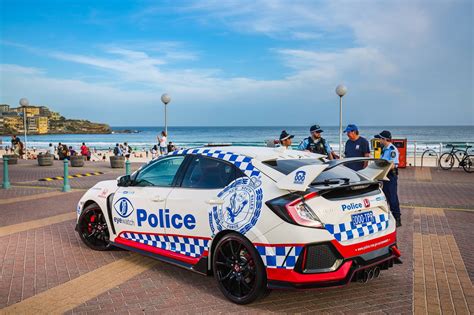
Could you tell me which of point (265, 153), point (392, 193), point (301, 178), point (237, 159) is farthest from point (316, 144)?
point (301, 178)

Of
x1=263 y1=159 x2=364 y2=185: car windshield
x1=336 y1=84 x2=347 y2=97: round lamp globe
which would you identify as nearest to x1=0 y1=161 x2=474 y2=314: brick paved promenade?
x1=263 y1=159 x2=364 y2=185: car windshield

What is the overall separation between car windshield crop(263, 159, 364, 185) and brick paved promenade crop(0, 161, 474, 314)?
3.89 ft

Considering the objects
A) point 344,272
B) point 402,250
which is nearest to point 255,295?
point 344,272

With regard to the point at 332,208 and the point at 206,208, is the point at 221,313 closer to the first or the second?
the point at 206,208

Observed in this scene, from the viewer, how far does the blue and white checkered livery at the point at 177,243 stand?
436 centimetres

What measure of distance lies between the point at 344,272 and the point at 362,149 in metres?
4.34

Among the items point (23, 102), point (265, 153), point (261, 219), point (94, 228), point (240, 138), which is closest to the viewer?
point (261, 219)

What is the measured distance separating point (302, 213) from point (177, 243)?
1606mm

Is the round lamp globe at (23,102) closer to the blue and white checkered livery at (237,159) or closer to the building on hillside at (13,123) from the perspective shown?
the blue and white checkered livery at (237,159)

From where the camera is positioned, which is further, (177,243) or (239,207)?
(177,243)

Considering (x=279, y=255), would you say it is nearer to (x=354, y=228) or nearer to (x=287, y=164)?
(x=354, y=228)

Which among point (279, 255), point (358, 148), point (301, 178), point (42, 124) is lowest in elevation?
point (279, 255)

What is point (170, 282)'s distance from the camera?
15.5 ft

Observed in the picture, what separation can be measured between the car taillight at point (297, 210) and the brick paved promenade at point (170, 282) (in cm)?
93
